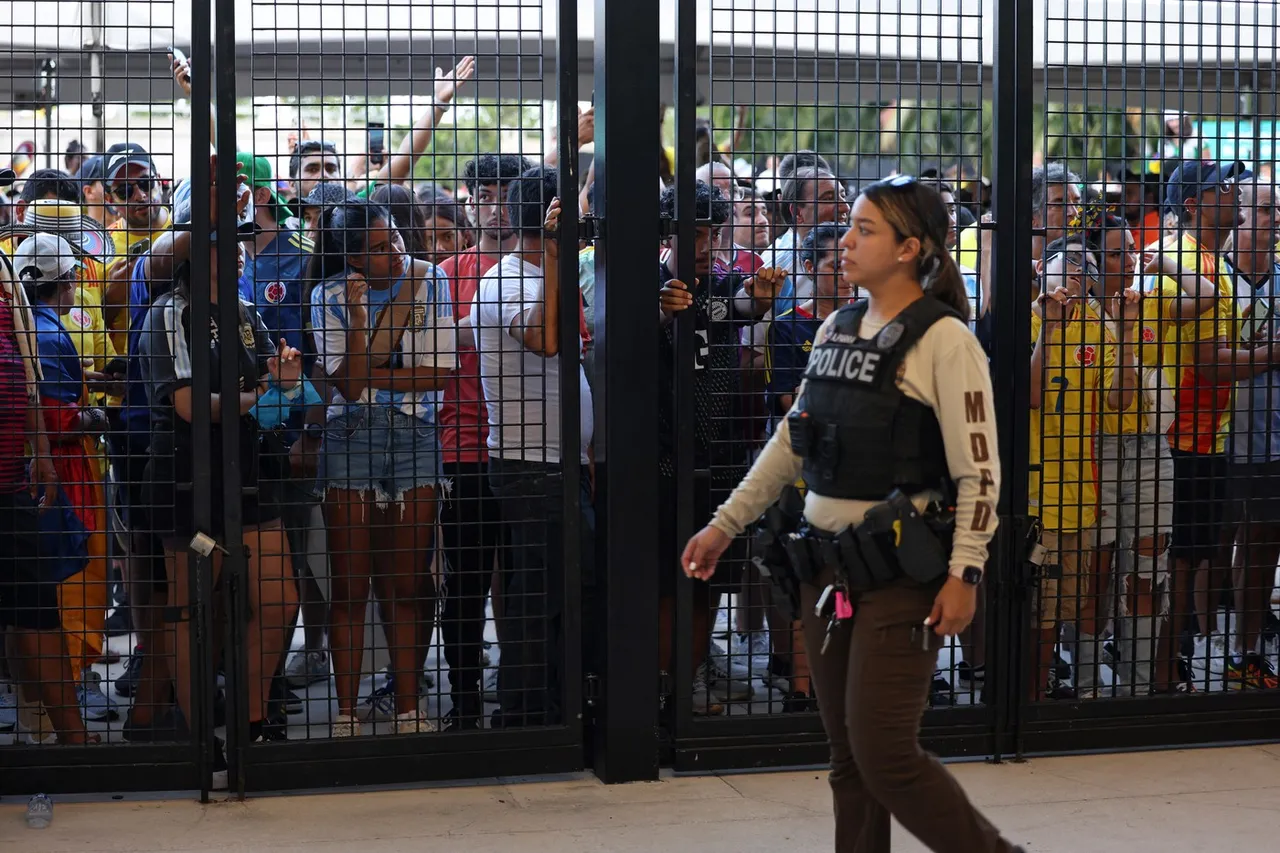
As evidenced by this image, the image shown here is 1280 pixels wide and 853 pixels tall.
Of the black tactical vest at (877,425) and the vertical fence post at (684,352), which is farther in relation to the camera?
the vertical fence post at (684,352)

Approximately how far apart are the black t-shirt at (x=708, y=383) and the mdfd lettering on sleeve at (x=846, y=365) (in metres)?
1.21

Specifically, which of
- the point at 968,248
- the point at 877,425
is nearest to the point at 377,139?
the point at 877,425

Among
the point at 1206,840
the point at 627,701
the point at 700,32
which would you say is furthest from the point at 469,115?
the point at 1206,840

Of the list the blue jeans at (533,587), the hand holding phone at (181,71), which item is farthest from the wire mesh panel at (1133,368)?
the hand holding phone at (181,71)

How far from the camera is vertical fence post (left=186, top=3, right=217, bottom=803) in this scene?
417cm

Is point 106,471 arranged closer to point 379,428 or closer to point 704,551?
point 379,428

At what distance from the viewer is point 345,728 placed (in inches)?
177

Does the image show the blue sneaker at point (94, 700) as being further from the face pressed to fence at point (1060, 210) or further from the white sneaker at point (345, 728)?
the face pressed to fence at point (1060, 210)

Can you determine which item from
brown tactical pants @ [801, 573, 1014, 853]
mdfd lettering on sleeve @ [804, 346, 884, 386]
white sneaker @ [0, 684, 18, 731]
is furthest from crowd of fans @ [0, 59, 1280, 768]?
brown tactical pants @ [801, 573, 1014, 853]

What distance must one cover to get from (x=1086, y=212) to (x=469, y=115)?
5.42 m

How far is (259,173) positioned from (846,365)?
7.55 ft

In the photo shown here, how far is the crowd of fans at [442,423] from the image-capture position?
4352mm

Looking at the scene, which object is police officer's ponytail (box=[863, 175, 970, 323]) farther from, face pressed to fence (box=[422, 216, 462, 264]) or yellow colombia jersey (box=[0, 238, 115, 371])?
yellow colombia jersey (box=[0, 238, 115, 371])

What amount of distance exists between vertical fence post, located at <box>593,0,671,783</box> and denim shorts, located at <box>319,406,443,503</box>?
56 cm
